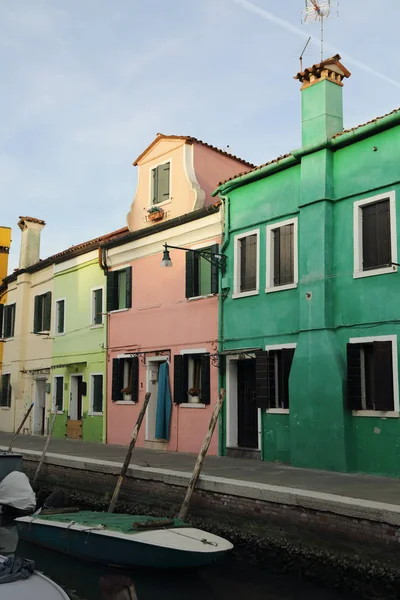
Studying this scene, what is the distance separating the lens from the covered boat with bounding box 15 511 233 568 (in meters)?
8.46

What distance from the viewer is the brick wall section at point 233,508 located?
7.86 m

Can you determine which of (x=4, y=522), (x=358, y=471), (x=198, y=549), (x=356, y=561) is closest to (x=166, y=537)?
(x=198, y=549)

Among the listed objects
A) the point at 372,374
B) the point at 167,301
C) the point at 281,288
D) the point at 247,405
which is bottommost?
the point at 247,405

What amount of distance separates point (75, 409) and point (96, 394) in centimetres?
156

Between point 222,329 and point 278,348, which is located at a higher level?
point 222,329

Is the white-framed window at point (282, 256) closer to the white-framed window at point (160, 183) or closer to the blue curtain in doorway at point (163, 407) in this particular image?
the blue curtain in doorway at point (163, 407)

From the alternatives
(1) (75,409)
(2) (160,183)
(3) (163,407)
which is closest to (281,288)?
(3) (163,407)

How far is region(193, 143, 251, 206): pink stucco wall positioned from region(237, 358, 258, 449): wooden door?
15.6ft

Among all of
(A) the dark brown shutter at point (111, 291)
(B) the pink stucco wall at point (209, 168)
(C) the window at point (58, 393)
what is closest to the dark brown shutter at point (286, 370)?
(B) the pink stucco wall at point (209, 168)

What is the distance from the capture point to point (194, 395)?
52.4ft

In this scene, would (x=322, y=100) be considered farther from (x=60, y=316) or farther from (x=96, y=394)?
(x=60, y=316)

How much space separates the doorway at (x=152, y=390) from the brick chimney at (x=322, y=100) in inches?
280

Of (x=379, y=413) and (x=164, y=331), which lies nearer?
(x=379, y=413)

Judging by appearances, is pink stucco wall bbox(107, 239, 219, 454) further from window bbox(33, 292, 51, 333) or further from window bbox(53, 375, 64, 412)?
window bbox(33, 292, 51, 333)
